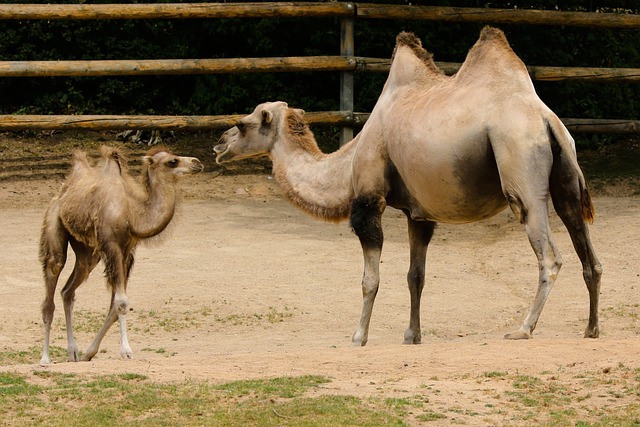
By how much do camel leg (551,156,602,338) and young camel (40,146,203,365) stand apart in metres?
3.03

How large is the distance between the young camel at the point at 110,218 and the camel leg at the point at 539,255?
292cm

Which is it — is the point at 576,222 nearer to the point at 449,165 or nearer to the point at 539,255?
the point at 539,255

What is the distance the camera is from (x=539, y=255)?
9.16 meters

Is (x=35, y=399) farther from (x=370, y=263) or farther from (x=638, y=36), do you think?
(x=638, y=36)

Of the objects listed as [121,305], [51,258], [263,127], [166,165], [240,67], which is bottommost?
[121,305]

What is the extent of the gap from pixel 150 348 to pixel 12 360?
4.07 feet

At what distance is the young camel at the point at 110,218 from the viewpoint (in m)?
10.1

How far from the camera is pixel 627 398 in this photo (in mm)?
7301

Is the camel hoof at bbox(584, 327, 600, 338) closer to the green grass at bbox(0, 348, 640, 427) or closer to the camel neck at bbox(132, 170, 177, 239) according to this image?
the green grass at bbox(0, 348, 640, 427)

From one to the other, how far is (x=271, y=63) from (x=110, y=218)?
24.5 ft

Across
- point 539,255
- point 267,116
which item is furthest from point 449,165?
point 267,116

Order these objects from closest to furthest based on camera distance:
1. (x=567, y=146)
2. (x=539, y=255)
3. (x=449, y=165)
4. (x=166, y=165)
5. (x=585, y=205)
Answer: (x=539, y=255)
(x=567, y=146)
(x=585, y=205)
(x=449, y=165)
(x=166, y=165)

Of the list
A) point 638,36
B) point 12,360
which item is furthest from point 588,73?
point 12,360

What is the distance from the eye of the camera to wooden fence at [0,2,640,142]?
55.4ft
